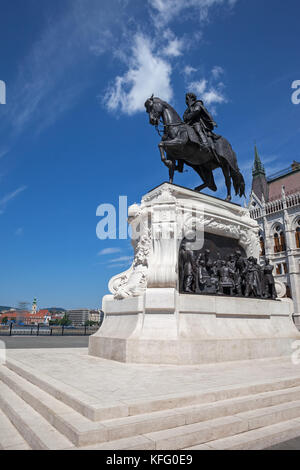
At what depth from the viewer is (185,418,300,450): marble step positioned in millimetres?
3324

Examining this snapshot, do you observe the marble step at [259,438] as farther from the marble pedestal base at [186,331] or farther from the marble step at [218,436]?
the marble pedestal base at [186,331]

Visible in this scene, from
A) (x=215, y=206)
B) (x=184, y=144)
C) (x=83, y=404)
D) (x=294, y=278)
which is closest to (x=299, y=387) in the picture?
(x=83, y=404)

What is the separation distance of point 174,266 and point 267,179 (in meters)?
77.0

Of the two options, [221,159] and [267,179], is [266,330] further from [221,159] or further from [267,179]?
[267,179]

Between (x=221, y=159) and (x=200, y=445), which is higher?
(x=221, y=159)

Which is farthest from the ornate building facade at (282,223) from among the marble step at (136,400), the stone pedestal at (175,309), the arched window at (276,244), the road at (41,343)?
the marble step at (136,400)

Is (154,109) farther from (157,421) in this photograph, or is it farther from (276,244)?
(276,244)

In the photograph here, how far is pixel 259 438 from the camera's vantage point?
11.6ft

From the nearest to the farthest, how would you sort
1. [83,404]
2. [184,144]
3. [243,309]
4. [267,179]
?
[83,404] < [243,309] < [184,144] < [267,179]

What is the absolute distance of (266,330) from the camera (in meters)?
9.40

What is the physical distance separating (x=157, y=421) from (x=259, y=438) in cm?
120

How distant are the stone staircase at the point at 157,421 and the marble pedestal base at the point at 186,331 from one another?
Answer: 2842 mm

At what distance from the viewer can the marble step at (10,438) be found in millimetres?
3285

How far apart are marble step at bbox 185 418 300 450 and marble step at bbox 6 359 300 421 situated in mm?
601
